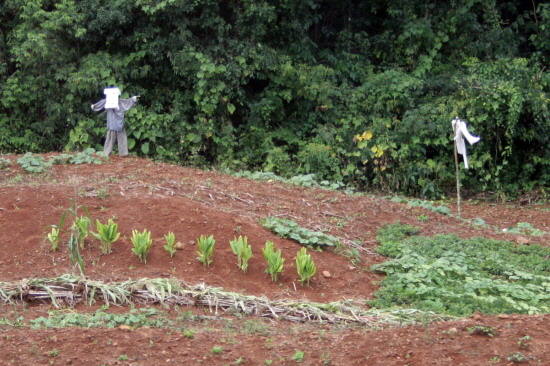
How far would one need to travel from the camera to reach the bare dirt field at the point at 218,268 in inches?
183

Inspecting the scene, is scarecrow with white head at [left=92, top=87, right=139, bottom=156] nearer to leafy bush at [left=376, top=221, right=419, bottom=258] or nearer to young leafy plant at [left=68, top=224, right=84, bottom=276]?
leafy bush at [left=376, top=221, right=419, bottom=258]

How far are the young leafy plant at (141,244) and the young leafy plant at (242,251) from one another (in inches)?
29.3

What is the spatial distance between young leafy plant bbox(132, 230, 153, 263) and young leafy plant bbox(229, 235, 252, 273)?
2.44ft

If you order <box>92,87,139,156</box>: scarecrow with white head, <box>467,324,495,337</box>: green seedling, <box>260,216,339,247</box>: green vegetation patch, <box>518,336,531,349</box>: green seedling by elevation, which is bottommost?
<box>518,336,531,349</box>: green seedling

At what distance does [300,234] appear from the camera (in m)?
7.76

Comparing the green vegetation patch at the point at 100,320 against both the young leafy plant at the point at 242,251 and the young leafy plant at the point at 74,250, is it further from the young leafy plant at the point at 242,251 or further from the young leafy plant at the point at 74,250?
the young leafy plant at the point at 242,251

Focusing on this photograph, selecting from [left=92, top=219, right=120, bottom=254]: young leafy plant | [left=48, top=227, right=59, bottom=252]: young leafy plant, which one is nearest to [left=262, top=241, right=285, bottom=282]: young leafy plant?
[left=92, top=219, right=120, bottom=254]: young leafy plant

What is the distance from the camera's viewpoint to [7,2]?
1408cm

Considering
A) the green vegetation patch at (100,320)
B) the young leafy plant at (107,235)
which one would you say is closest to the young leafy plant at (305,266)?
the green vegetation patch at (100,320)

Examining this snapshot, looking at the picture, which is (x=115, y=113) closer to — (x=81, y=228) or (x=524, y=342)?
(x=81, y=228)

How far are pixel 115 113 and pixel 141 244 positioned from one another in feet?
17.9

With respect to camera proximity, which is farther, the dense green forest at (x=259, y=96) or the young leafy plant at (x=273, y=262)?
the dense green forest at (x=259, y=96)

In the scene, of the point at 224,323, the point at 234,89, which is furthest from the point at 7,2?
the point at 224,323

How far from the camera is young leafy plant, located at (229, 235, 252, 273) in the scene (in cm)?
658
